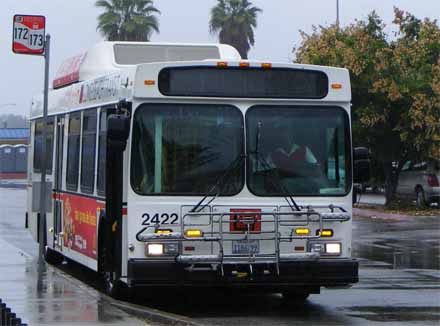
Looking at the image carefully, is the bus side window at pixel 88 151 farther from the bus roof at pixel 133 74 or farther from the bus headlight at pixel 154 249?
the bus headlight at pixel 154 249

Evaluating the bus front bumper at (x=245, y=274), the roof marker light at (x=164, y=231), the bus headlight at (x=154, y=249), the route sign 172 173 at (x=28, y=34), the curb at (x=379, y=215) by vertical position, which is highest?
the route sign 172 173 at (x=28, y=34)

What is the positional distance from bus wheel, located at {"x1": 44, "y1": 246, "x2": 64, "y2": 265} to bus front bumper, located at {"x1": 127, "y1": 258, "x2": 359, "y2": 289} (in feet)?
22.4

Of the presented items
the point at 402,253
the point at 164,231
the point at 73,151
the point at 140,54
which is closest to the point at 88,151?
the point at 73,151

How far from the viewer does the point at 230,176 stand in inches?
502

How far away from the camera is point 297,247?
1274 centimetres

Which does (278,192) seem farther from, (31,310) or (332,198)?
(31,310)

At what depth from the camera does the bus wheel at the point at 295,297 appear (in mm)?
14453

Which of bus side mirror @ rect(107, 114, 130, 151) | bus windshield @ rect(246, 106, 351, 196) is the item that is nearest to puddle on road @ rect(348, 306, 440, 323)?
bus windshield @ rect(246, 106, 351, 196)

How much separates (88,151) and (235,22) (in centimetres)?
5440

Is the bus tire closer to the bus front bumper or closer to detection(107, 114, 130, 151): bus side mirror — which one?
the bus front bumper

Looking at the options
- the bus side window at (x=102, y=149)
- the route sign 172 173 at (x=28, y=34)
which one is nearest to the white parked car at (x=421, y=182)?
the route sign 172 173 at (x=28, y=34)

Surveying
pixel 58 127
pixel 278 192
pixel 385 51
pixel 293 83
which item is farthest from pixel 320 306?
pixel 385 51

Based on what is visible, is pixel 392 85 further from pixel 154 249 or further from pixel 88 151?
pixel 154 249

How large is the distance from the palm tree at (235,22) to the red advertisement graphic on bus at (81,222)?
52215 mm
